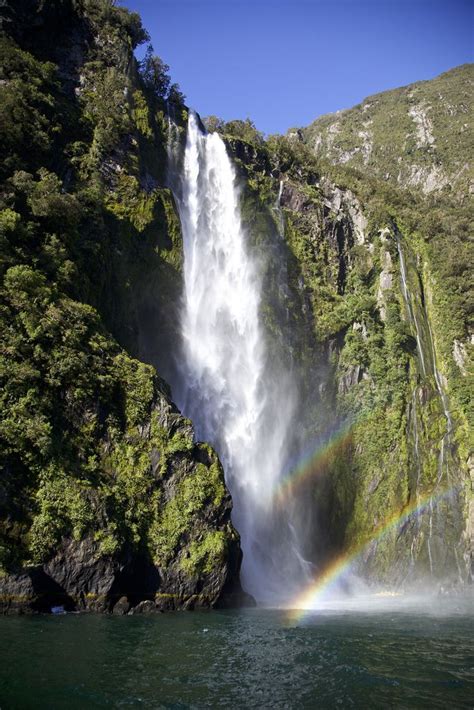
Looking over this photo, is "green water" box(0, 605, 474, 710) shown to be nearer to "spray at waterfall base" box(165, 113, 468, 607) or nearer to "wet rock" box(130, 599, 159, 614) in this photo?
"wet rock" box(130, 599, 159, 614)

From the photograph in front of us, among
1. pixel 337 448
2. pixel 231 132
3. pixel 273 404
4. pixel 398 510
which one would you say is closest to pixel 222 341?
pixel 273 404

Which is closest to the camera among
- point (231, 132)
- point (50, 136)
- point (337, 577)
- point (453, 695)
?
point (453, 695)

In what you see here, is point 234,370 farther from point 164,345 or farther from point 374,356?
point 374,356

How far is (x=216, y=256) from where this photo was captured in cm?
3681

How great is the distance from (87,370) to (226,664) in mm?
12562

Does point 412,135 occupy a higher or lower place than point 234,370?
higher

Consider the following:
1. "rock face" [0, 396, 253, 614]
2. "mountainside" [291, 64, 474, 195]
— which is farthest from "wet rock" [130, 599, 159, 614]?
"mountainside" [291, 64, 474, 195]

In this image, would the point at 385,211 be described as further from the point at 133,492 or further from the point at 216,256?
the point at 133,492

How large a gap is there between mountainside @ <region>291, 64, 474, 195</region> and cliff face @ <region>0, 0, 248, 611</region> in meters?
51.6

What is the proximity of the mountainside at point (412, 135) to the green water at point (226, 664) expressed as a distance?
211ft

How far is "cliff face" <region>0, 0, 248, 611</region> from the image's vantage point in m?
18.4

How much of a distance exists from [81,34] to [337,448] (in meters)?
31.2

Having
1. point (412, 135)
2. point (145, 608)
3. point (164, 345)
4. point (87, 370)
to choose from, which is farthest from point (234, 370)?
point (412, 135)

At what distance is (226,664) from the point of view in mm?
12609
